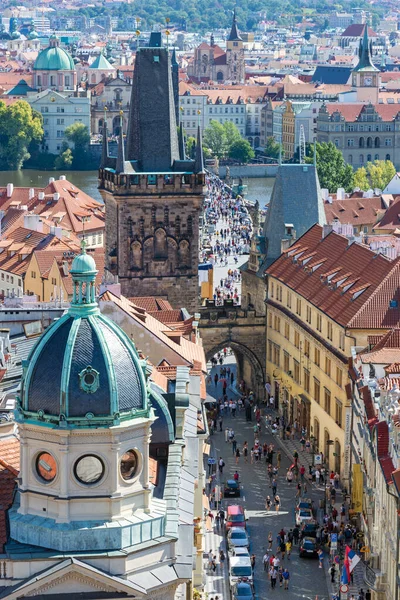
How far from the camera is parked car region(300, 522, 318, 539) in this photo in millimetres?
53506

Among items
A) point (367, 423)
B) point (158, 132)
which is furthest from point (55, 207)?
point (367, 423)

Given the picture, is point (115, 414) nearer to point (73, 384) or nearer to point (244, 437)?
point (73, 384)

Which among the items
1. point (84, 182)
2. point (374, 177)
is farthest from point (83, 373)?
point (84, 182)

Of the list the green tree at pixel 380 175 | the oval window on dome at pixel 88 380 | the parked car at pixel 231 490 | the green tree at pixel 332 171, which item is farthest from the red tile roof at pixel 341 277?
the green tree at pixel 380 175

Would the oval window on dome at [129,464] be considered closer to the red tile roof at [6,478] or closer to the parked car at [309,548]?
the red tile roof at [6,478]

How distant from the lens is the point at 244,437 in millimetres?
67750

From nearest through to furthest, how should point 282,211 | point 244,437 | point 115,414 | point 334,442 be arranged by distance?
point 115,414 → point 334,442 → point 244,437 → point 282,211

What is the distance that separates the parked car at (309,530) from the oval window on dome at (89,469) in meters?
27.1

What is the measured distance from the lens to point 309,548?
172 ft

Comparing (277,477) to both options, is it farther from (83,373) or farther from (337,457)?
(83,373)

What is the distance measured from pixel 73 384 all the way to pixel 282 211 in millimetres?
51303

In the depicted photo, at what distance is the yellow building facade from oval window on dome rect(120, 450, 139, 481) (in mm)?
32629

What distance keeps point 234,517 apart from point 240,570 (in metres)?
5.40

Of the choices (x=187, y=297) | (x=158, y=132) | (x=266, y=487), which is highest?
(x=158, y=132)
